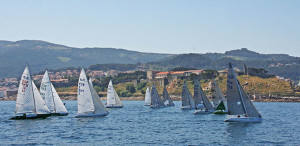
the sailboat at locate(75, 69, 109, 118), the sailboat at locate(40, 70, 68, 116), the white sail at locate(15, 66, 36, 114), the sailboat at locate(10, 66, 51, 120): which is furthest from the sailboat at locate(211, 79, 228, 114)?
the white sail at locate(15, 66, 36, 114)

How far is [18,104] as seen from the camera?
61719 millimetres

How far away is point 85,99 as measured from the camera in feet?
219

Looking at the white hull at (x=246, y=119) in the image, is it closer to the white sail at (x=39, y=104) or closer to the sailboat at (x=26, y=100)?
the white sail at (x=39, y=104)

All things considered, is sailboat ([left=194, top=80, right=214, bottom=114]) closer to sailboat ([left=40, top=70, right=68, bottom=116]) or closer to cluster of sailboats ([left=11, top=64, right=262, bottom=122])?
cluster of sailboats ([left=11, top=64, right=262, bottom=122])

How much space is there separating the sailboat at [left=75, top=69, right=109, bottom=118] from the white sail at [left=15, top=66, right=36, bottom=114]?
24.9 ft

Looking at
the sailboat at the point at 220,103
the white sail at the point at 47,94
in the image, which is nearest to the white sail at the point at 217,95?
the sailboat at the point at 220,103

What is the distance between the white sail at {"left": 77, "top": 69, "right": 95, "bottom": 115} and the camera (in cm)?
6675

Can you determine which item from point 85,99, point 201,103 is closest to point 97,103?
point 85,99

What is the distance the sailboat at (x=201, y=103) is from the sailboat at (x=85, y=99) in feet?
70.0

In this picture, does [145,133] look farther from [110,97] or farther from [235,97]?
[110,97]

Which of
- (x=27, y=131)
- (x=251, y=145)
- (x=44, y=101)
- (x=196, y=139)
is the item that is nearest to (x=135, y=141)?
(x=196, y=139)

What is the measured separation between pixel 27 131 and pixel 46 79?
68.1 feet

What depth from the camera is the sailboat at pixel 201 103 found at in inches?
3209

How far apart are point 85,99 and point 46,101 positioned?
8.11 m
